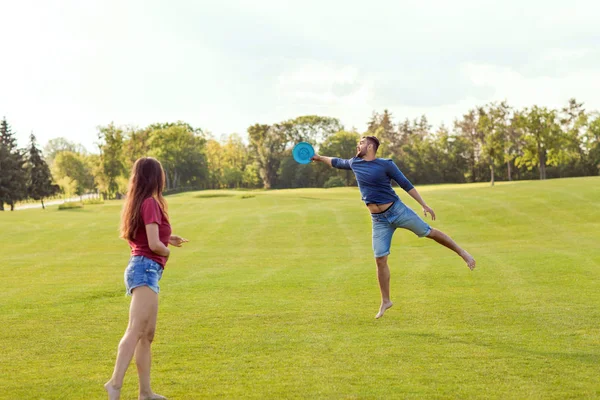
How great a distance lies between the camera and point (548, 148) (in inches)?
2953

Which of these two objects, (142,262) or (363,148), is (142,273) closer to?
(142,262)

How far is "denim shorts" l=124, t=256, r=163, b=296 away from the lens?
5402 millimetres

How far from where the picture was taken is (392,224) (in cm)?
917

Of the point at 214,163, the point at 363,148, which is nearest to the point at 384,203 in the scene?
the point at 363,148

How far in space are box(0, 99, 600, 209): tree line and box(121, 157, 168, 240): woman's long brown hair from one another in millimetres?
62218

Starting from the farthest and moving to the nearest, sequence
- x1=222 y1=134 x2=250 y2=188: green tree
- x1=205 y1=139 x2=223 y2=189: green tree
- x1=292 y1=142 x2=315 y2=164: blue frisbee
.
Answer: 1. x1=205 y1=139 x2=223 y2=189: green tree
2. x1=222 y1=134 x2=250 y2=188: green tree
3. x1=292 y1=142 x2=315 y2=164: blue frisbee

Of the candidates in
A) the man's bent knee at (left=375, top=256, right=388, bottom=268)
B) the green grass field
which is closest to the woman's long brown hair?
the green grass field

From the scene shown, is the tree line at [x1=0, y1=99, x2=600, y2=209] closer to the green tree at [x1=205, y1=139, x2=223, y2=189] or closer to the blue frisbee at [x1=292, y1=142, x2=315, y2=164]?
the green tree at [x1=205, y1=139, x2=223, y2=189]

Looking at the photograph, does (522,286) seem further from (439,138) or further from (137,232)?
(439,138)

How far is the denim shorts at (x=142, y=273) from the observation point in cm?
540

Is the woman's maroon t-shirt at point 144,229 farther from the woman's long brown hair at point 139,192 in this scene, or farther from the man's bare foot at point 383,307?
the man's bare foot at point 383,307

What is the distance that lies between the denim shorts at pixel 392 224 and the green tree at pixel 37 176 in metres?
84.0

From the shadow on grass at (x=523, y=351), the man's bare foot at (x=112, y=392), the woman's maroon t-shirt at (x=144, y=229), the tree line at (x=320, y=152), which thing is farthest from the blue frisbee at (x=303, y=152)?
the tree line at (x=320, y=152)

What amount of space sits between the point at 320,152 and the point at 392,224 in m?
104
